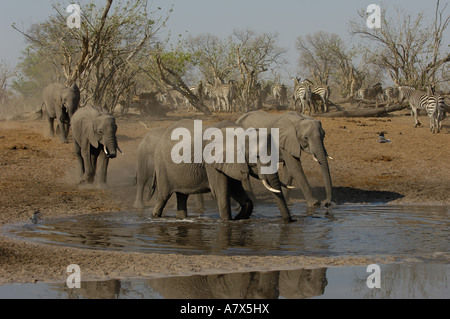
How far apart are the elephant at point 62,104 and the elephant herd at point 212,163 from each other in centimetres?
366

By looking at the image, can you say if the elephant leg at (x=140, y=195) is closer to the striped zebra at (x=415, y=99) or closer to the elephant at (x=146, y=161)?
the elephant at (x=146, y=161)

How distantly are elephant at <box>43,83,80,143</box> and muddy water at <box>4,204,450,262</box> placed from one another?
7411mm

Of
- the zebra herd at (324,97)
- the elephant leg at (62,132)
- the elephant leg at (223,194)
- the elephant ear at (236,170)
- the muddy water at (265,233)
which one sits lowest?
the muddy water at (265,233)

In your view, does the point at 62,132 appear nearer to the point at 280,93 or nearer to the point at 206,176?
the point at 206,176

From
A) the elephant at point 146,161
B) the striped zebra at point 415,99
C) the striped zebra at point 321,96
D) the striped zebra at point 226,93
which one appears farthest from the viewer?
the striped zebra at point 226,93

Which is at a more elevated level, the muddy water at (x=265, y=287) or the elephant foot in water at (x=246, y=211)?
the elephant foot in water at (x=246, y=211)

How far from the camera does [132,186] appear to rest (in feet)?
48.6

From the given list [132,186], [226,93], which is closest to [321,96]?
[226,93]

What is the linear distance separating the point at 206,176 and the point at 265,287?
4.96 m

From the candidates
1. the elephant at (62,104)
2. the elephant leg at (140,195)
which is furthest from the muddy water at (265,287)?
the elephant at (62,104)

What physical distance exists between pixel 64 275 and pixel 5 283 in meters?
0.55

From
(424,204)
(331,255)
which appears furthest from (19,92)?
(331,255)

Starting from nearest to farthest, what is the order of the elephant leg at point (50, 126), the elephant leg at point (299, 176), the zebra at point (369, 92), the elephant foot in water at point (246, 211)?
1. the elephant foot in water at point (246, 211)
2. the elephant leg at point (299, 176)
3. the elephant leg at point (50, 126)
4. the zebra at point (369, 92)

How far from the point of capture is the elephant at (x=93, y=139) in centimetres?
1426
